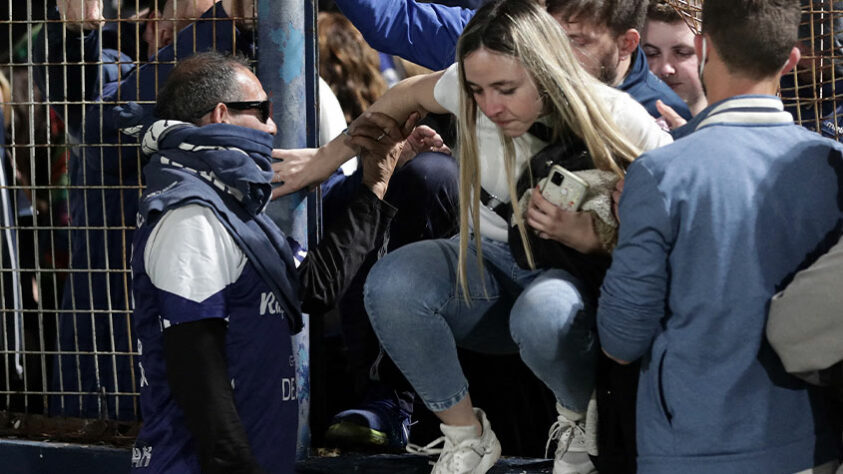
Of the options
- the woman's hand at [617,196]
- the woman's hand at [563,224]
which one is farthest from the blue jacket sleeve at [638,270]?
the woman's hand at [563,224]

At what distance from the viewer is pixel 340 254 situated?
3244 millimetres

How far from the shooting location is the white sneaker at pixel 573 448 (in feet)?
9.34

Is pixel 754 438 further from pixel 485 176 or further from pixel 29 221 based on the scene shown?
pixel 29 221

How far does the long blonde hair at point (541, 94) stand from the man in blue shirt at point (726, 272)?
299 millimetres

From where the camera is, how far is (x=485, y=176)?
9.92 ft

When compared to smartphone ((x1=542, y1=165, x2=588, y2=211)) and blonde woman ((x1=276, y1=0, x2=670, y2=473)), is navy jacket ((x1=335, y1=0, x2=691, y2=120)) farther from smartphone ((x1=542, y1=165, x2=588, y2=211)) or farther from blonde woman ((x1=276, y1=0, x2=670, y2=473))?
smartphone ((x1=542, y1=165, x2=588, y2=211))

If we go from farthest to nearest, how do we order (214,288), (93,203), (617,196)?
(93,203) → (214,288) → (617,196)

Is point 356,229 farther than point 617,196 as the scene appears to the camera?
Yes

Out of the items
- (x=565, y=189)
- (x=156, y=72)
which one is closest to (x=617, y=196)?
(x=565, y=189)

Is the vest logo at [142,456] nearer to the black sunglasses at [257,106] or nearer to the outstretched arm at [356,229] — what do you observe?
the outstretched arm at [356,229]

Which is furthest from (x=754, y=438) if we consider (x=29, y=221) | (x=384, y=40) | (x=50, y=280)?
(x=29, y=221)

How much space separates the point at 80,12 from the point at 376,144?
1098 mm

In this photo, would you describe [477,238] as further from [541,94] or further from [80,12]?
[80,12]

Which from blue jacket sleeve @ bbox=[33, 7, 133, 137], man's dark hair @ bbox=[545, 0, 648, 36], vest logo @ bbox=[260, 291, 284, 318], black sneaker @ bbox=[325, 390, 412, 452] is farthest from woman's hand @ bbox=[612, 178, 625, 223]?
blue jacket sleeve @ bbox=[33, 7, 133, 137]
